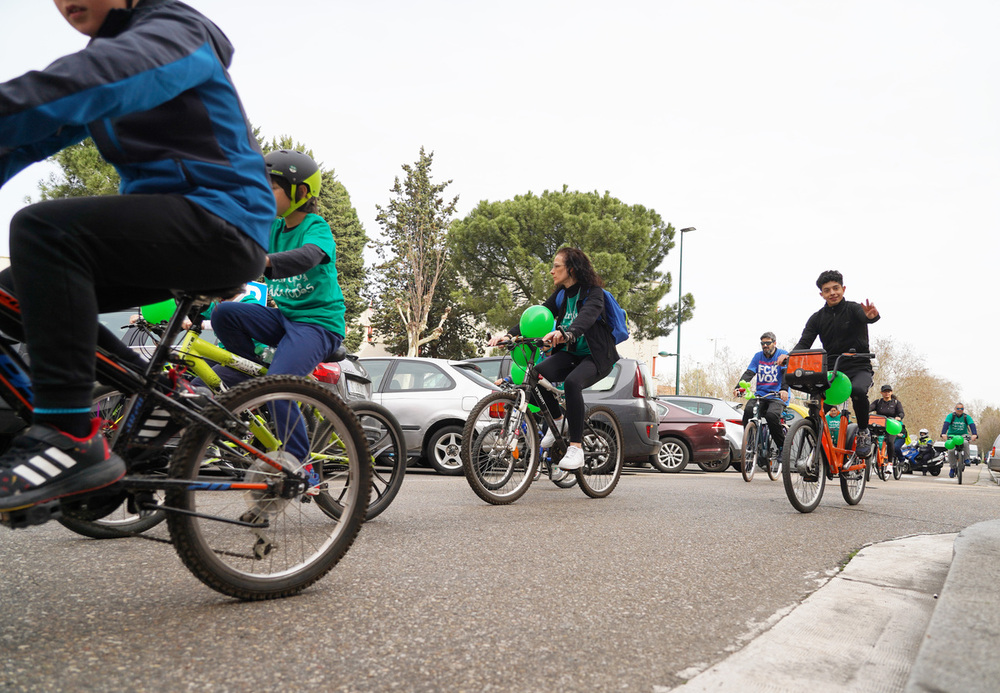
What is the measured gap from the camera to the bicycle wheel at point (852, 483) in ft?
22.3

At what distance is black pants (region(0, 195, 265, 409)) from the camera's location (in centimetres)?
209

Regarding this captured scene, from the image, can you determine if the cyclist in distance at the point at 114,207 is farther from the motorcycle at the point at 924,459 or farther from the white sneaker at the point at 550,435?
the motorcycle at the point at 924,459

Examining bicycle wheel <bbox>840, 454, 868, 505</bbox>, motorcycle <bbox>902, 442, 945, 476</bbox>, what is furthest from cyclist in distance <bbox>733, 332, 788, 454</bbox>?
motorcycle <bbox>902, 442, 945, 476</bbox>

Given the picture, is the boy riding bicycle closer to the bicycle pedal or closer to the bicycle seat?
the bicycle seat

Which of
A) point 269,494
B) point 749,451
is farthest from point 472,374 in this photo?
point 269,494

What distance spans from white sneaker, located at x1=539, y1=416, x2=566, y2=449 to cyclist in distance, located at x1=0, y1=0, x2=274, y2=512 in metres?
4.26

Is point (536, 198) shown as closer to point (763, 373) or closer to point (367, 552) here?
point (763, 373)

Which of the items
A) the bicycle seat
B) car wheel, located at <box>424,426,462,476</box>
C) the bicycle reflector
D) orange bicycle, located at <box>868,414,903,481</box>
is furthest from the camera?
orange bicycle, located at <box>868,414,903,481</box>

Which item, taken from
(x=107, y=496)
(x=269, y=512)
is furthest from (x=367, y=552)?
(x=107, y=496)

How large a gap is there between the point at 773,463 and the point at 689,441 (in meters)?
3.33

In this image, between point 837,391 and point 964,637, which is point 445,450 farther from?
point 964,637

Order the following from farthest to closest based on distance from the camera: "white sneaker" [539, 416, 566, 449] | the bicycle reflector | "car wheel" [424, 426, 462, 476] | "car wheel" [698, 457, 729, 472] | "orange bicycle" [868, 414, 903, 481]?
"car wheel" [698, 457, 729, 472]
"orange bicycle" [868, 414, 903, 481]
"car wheel" [424, 426, 462, 476]
"white sneaker" [539, 416, 566, 449]
the bicycle reflector

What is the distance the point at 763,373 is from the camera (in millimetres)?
11914

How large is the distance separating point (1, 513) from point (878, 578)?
3.20 m
